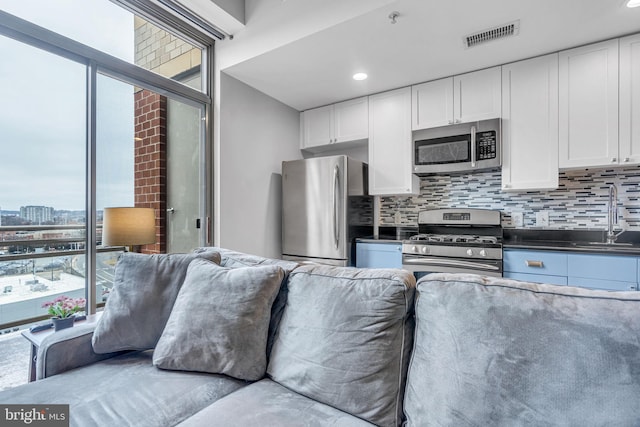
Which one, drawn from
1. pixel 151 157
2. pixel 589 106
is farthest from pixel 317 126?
pixel 589 106

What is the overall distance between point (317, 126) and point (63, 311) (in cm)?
296

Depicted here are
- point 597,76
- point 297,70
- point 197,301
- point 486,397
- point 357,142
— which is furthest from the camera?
point 357,142

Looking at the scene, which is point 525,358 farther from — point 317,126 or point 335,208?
point 317,126

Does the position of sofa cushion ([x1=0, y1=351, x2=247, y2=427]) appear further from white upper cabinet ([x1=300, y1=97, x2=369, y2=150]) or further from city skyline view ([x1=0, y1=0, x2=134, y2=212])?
white upper cabinet ([x1=300, y1=97, x2=369, y2=150])

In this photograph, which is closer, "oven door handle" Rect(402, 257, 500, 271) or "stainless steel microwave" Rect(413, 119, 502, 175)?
"oven door handle" Rect(402, 257, 500, 271)

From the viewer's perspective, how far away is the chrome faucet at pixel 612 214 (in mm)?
2479

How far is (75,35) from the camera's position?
2018mm

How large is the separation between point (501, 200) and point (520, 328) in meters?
2.50

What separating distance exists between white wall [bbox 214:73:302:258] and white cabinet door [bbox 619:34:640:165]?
9.72 feet

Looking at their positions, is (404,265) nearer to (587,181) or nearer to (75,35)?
(587,181)

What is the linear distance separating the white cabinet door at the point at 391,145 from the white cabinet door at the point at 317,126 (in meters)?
0.52

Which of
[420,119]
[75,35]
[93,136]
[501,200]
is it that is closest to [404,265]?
[501,200]

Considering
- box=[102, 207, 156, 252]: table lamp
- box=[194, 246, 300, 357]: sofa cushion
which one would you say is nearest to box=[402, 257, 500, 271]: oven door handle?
box=[194, 246, 300, 357]: sofa cushion

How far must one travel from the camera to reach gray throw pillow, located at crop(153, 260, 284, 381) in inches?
47.8
